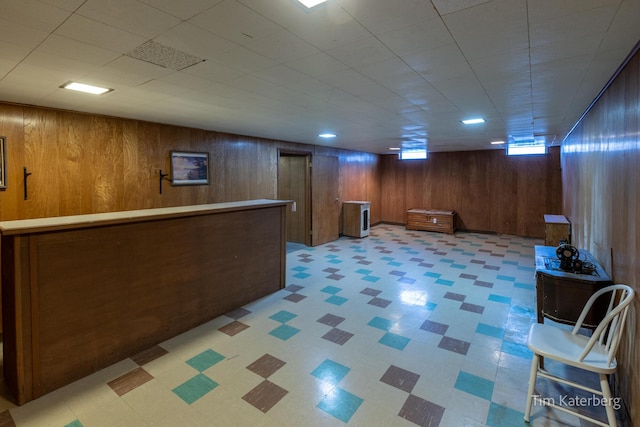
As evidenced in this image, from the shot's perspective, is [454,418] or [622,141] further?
[622,141]

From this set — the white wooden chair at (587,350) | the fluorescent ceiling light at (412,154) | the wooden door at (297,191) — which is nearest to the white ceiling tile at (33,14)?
the white wooden chair at (587,350)

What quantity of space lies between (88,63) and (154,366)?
2493 mm

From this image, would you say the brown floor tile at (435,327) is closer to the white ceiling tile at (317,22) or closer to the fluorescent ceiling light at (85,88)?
the white ceiling tile at (317,22)

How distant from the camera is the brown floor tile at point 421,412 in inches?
80.7

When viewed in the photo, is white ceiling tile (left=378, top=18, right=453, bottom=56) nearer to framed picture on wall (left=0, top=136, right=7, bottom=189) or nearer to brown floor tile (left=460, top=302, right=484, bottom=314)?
brown floor tile (left=460, top=302, right=484, bottom=314)

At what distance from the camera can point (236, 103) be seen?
3.44 metres

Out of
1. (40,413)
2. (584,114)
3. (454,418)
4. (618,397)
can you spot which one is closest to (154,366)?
(40,413)

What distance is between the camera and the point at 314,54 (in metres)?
2.12

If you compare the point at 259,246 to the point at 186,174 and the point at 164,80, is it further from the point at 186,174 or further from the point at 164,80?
the point at 164,80

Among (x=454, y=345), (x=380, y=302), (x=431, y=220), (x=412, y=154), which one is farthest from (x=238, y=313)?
(x=412, y=154)

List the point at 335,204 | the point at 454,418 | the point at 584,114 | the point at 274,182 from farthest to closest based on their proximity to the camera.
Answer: the point at 335,204 < the point at 274,182 < the point at 584,114 < the point at 454,418

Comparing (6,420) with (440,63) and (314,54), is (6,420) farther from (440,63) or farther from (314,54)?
(440,63)

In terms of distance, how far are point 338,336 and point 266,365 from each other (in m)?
0.84

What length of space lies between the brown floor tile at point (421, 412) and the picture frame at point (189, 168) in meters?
4.26
